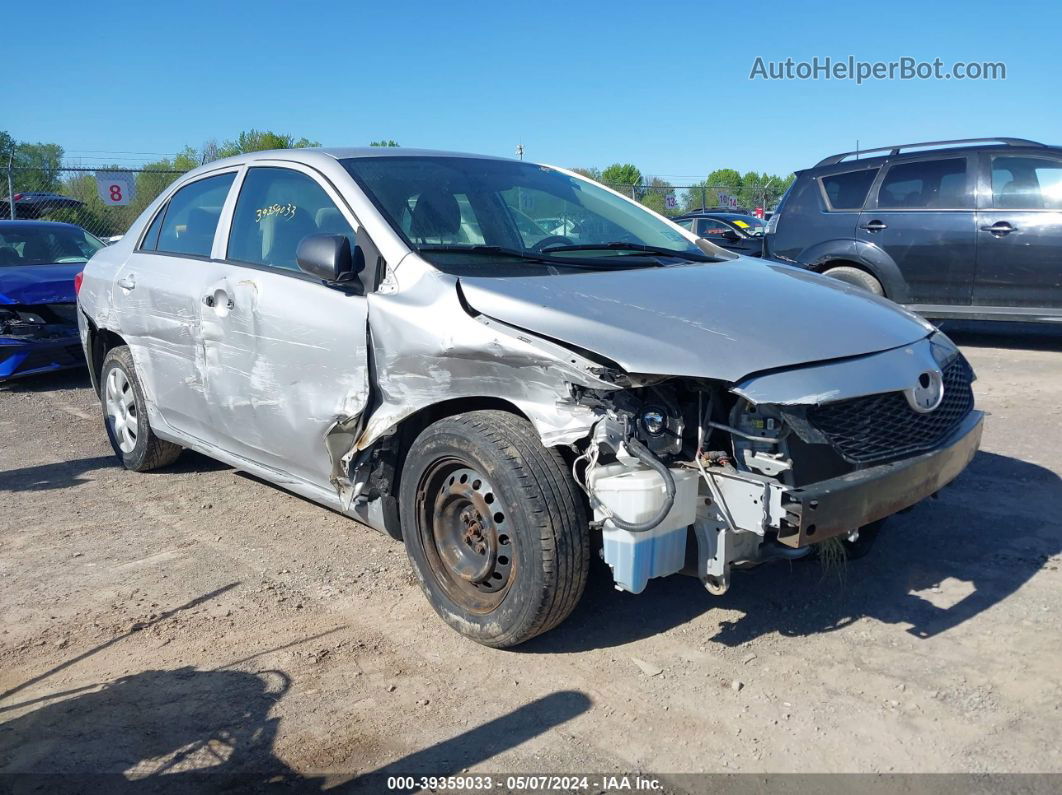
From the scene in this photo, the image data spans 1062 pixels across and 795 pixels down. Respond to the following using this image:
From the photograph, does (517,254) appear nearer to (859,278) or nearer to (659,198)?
(859,278)

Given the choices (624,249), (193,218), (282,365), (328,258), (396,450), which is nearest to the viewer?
(328,258)

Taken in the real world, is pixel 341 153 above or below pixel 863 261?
above

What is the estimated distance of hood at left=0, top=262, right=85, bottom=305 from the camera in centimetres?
807

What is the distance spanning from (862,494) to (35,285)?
7.82 metres

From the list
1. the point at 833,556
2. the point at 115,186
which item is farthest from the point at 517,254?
the point at 115,186

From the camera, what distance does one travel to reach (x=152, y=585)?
3.97 meters

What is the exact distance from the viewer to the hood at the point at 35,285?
26.5 feet

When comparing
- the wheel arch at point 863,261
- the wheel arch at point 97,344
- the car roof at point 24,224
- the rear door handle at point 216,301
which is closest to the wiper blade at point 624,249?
the rear door handle at point 216,301

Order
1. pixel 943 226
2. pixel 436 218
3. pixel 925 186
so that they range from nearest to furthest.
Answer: pixel 436 218 → pixel 943 226 → pixel 925 186

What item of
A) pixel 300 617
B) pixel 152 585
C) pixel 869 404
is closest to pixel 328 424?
pixel 300 617

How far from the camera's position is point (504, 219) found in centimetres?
397

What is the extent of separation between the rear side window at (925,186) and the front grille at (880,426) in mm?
6171

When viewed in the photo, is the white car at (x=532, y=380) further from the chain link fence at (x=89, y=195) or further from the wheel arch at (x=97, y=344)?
the chain link fence at (x=89, y=195)

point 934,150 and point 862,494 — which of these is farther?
point 934,150
